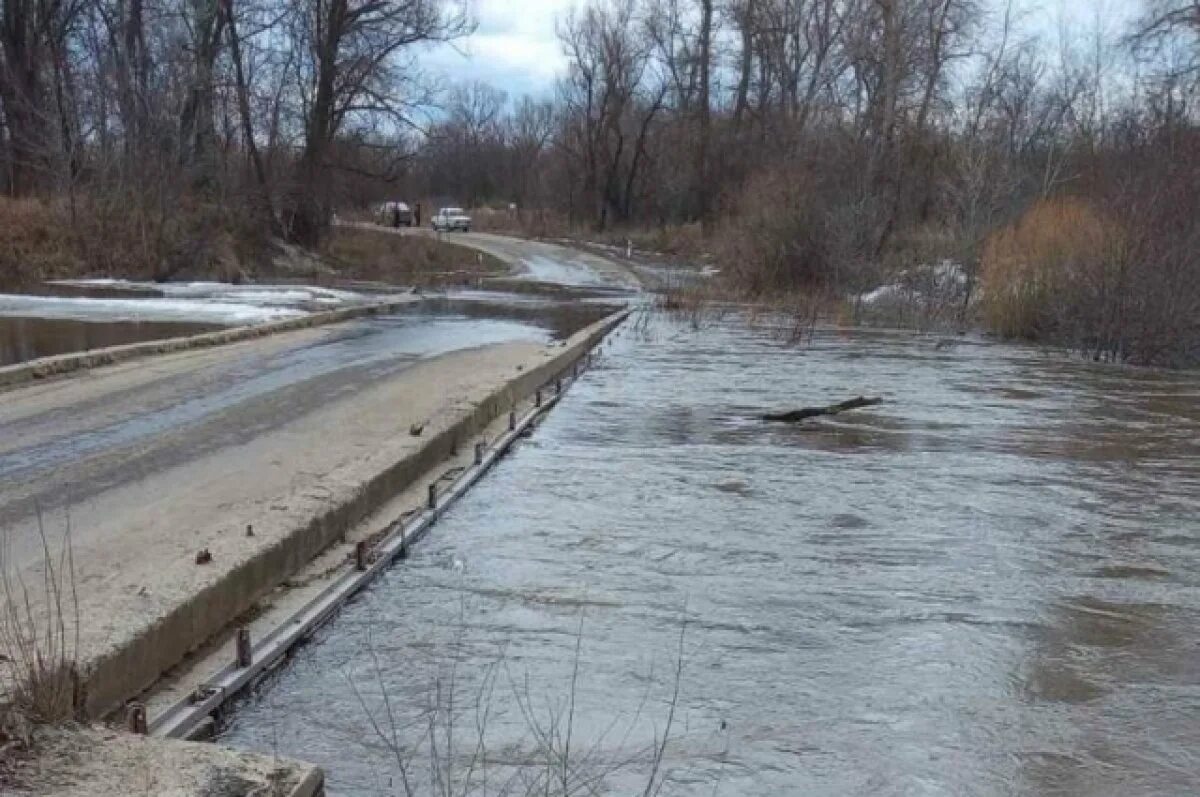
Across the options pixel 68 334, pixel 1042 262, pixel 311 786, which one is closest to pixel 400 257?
pixel 1042 262

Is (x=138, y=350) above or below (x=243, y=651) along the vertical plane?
above

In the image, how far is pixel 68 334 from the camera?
16.4 meters

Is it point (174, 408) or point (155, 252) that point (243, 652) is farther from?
point (155, 252)

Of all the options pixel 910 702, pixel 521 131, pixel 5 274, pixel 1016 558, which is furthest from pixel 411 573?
pixel 521 131

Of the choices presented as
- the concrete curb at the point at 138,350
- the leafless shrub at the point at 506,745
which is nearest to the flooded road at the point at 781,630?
the leafless shrub at the point at 506,745

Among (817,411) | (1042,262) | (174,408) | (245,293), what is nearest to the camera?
(174,408)

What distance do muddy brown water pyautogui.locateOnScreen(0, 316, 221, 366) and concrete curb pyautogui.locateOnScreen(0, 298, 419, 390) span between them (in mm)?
642

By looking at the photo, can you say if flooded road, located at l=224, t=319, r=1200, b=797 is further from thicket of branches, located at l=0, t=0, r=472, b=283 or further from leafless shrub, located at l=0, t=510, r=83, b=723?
thicket of branches, located at l=0, t=0, r=472, b=283

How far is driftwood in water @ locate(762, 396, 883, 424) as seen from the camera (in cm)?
1245

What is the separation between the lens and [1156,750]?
15.8 feet

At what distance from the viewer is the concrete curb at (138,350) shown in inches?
467

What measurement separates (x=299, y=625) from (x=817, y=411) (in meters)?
8.19

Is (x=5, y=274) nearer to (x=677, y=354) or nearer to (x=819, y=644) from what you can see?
(x=677, y=354)

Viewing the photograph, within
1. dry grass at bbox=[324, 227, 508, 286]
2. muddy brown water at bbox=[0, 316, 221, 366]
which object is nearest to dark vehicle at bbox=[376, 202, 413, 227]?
dry grass at bbox=[324, 227, 508, 286]
